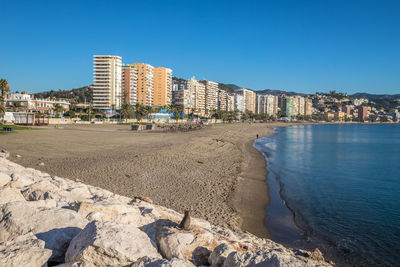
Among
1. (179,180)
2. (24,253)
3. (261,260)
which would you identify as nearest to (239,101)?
(179,180)

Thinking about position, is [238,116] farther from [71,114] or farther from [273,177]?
[273,177]

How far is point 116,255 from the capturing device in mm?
3250

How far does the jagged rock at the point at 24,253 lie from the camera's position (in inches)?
125

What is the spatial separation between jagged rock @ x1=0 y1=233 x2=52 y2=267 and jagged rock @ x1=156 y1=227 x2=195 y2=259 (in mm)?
1431

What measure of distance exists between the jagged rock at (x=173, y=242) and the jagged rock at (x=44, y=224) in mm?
1213

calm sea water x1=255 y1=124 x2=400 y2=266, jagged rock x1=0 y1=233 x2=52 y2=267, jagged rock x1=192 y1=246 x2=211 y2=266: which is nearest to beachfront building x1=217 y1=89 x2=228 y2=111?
calm sea water x1=255 y1=124 x2=400 y2=266

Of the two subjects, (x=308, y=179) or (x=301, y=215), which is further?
(x=308, y=179)

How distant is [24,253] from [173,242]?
1.81 meters

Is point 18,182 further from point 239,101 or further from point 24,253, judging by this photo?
point 239,101

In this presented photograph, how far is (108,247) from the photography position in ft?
10.7

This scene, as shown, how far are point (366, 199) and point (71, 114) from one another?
8394 cm

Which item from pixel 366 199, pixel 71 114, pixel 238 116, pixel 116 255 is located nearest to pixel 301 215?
pixel 366 199

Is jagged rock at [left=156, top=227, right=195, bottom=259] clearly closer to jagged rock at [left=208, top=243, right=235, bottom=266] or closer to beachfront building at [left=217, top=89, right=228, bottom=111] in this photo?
jagged rock at [left=208, top=243, right=235, bottom=266]

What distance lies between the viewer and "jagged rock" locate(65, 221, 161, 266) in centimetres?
322
